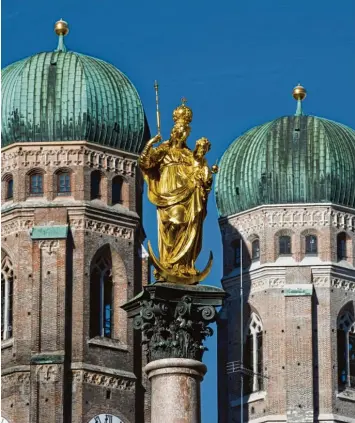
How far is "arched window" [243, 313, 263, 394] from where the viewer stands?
73.9 meters

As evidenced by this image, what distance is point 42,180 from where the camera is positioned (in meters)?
70.9

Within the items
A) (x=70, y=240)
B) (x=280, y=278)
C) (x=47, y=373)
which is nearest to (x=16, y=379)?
(x=47, y=373)

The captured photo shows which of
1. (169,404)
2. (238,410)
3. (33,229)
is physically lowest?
(169,404)

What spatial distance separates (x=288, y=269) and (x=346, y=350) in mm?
3401

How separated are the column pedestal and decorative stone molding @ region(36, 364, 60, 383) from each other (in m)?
31.9

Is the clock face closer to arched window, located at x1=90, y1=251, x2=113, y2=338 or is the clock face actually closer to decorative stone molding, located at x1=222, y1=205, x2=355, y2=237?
arched window, located at x1=90, y1=251, x2=113, y2=338

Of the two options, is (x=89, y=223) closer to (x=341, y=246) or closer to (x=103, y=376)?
(x=103, y=376)

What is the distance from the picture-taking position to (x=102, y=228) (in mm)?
70750

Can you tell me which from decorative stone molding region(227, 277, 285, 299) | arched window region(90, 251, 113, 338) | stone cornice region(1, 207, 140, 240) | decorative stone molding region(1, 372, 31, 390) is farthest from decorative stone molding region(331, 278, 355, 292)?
decorative stone molding region(1, 372, 31, 390)

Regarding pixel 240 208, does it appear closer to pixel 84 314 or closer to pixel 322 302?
pixel 322 302

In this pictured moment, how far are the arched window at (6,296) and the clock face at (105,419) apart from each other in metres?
3.93

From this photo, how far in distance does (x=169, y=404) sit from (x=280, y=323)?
38.6 m

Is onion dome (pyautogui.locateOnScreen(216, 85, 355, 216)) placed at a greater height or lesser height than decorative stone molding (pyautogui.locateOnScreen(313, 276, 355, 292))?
greater

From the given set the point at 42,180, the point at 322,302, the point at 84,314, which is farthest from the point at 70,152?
the point at 322,302
